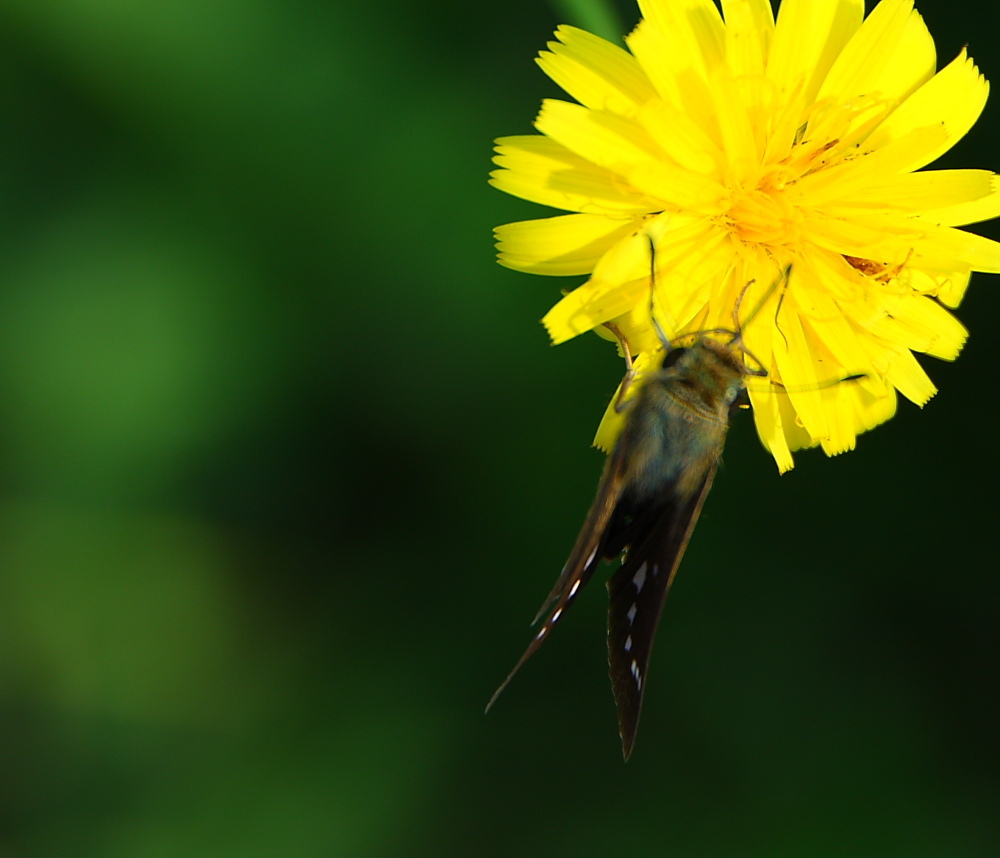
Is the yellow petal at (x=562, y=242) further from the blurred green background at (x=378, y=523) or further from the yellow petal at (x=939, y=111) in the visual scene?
the blurred green background at (x=378, y=523)

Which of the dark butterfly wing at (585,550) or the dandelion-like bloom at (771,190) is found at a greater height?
the dandelion-like bloom at (771,190)

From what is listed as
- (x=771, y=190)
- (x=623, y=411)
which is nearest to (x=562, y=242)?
(x=623, y=411)

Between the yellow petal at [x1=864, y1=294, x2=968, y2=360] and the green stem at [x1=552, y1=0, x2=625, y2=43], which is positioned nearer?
the green stem at [x1=552, y1=0, x2=625, y2=43]

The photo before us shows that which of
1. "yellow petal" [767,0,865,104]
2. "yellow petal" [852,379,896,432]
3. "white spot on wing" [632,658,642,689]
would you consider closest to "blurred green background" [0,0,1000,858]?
"yellow petal" [852,379,896,432]

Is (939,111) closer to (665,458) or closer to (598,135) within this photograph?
(598,135)

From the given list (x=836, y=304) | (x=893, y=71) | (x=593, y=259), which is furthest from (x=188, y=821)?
(x=893, y=71)

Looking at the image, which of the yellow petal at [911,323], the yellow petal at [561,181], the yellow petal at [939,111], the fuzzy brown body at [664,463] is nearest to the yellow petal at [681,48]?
the yellow petal at [561,181]

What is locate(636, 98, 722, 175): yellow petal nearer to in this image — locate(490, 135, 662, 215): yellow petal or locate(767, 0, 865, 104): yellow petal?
locate(490, 135, 662, 215): yellow petal
